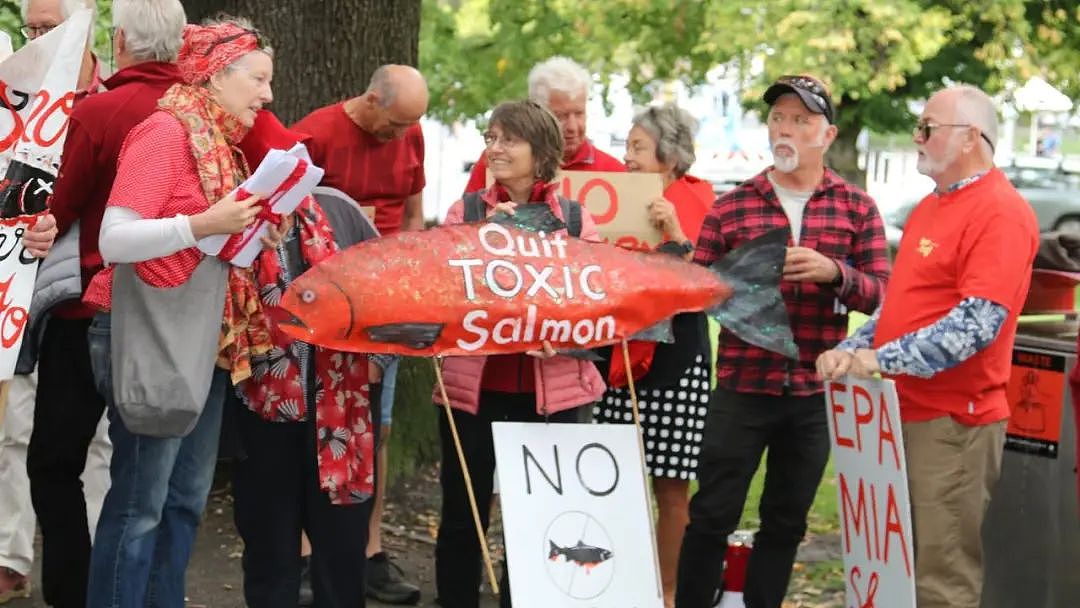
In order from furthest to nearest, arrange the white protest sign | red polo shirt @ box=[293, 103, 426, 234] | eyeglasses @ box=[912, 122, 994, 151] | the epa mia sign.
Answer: red polo shirt @ box=[293, 103, 426, 234]
eyeglasses @ box=[912, 122, 994, 151]
the epa mia sign
the white protest sign

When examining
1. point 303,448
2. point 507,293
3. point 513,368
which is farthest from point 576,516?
point 303,448

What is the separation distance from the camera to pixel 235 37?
4.76 metres

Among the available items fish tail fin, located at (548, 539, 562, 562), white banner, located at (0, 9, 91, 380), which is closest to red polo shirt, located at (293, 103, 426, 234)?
white banner, located at (0, 9, 91, 380)

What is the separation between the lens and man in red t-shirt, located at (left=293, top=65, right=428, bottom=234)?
641cm

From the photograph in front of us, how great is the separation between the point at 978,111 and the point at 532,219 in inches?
57.7

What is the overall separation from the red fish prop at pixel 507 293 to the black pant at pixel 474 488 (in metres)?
0.39

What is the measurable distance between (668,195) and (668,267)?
1.40 metres

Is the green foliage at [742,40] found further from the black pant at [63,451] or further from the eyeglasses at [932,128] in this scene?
the black pant at [63,451]

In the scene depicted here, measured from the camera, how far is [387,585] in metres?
6.51

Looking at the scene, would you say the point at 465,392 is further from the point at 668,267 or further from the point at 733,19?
the point at 733,19

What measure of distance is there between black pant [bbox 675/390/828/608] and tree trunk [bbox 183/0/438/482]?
7.97 ft

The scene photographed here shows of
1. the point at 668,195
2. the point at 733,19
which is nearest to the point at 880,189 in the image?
the point at 733,19

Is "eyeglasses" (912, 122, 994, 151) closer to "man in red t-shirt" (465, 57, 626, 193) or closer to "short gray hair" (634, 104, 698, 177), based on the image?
"short gray hair" (634, 104, 698, 177)

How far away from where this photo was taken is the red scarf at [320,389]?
16.0ft
